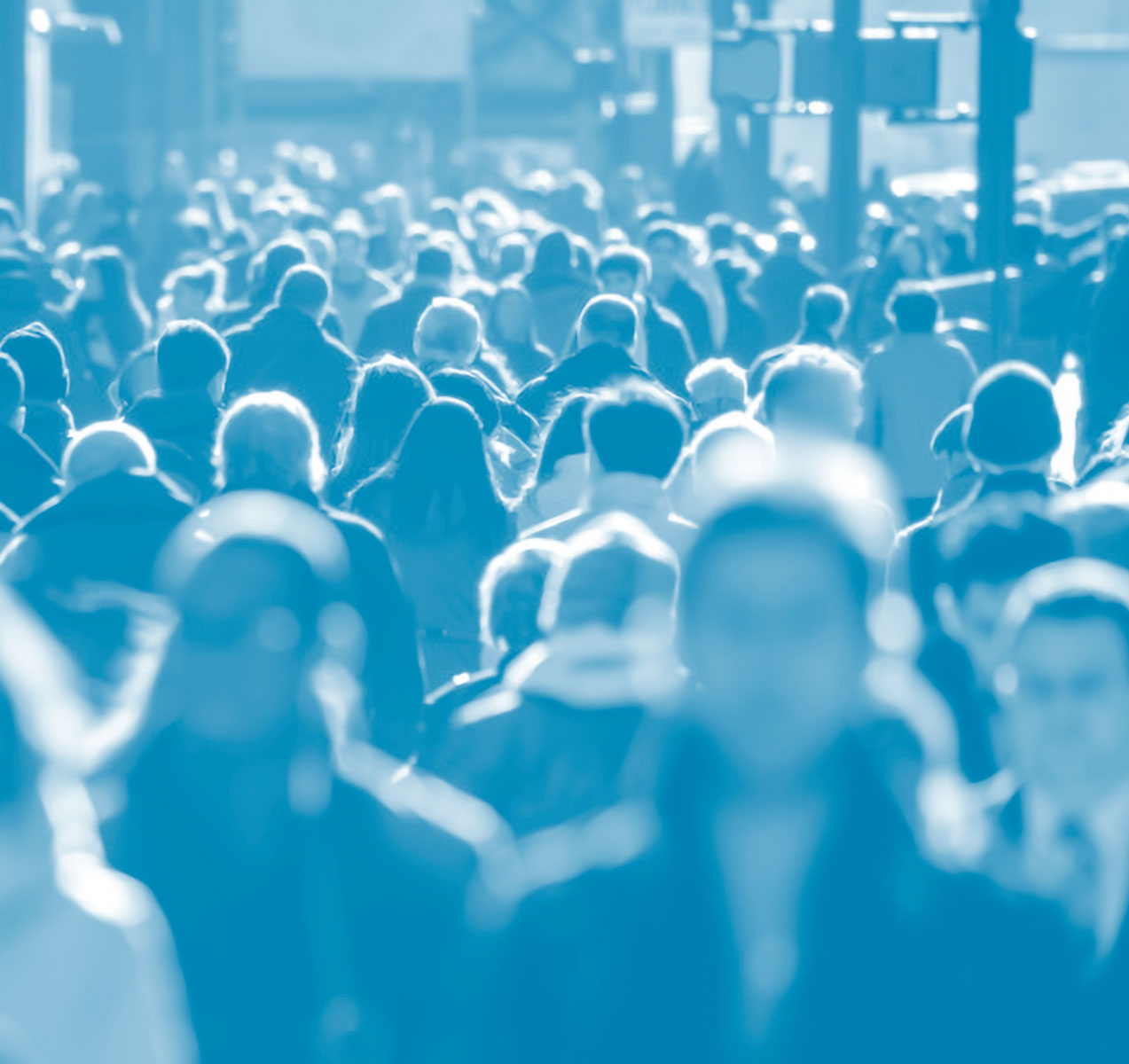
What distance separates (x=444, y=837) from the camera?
455 cm

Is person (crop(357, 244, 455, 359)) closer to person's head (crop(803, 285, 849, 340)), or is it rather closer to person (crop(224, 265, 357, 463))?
person (crop(224, 265, 357, 463))

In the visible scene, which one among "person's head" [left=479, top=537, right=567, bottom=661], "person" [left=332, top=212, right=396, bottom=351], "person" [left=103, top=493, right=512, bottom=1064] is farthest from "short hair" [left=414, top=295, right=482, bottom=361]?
"person" [left=103, top=493, right=512, bottom=1064]

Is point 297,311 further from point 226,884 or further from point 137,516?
point 226,884

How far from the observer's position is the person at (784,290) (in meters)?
18.3

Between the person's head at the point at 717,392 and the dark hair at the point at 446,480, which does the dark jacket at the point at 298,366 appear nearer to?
the person's head at the point at 717,392

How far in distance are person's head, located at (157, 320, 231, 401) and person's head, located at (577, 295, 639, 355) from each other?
1781 mm

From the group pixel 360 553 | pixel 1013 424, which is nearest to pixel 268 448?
pixel 360 553

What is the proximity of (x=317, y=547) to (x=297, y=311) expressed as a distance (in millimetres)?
7656

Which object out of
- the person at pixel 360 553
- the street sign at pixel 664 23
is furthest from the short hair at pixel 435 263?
the street sign at pixel 664 23

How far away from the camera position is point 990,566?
6.37 metres

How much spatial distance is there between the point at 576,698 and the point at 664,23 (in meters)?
27.3

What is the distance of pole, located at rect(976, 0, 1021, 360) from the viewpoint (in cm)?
1352

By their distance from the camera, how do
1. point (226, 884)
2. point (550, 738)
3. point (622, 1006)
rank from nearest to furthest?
point (622, 1006)
point (226, 884)
point (550, 738)

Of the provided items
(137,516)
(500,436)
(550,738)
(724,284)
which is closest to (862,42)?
(724,284)
